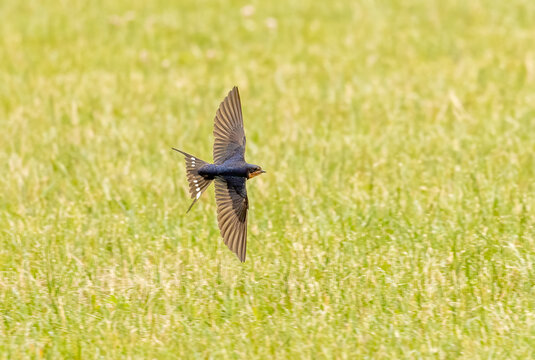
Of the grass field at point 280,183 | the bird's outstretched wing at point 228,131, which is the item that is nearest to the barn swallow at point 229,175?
the bird's outstretched wing at point 228,131

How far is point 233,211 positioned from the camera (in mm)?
4941

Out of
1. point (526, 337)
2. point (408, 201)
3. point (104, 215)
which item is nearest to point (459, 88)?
point (408, 201)

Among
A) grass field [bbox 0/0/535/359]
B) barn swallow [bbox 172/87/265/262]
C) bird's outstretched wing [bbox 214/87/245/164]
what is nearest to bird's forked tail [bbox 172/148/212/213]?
barn swallow [bbox 172/87/265/262]

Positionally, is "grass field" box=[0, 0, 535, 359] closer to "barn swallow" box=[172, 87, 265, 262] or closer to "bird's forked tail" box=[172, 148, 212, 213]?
"barn swallow" box=[172, 87, 265, 262]

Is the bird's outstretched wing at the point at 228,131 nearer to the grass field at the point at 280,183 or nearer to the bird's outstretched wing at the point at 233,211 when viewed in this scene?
the bird's outstretched wing at the point at 233,211

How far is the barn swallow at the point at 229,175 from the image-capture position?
4.83m

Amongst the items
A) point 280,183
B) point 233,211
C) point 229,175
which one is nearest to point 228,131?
point 229,175

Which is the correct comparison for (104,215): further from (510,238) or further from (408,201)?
(510,238)

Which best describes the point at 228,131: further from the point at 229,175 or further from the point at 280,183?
the point at 280,183

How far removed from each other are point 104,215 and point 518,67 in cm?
480

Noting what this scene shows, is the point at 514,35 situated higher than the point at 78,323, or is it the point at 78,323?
the point at 514,35

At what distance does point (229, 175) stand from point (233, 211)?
23 cm

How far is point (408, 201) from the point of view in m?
5.86

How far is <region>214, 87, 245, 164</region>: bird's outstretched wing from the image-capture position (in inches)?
209
